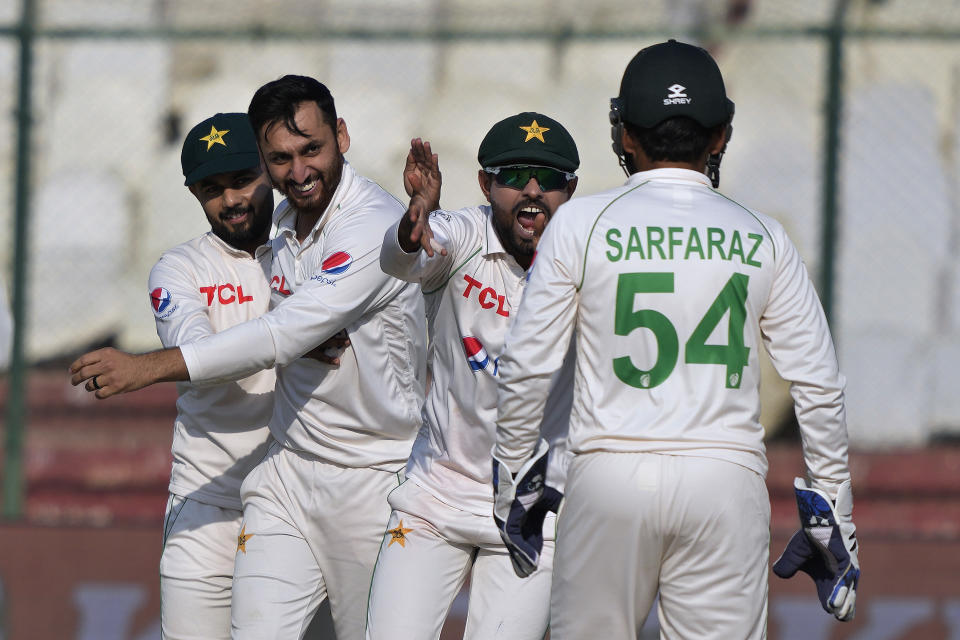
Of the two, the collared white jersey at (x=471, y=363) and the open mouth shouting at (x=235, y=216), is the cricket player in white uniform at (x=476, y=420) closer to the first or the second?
the collared white jersey at (x=471, y=363)

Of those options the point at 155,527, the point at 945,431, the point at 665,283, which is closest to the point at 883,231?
the point at 945,431

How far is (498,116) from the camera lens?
810 cm

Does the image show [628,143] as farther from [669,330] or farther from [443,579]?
[443,579]

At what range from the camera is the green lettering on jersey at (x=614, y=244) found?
3115mm

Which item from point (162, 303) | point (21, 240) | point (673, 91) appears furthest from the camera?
point (21, 240)

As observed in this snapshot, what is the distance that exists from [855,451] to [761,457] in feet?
14.1

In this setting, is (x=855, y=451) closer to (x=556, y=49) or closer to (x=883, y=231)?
(x=883, y=231)

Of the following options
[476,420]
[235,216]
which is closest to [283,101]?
[235,216]

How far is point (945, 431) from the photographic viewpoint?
729 centimetres

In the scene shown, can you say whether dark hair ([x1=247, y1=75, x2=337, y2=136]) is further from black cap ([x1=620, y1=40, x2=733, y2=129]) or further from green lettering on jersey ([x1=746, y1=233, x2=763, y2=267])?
green lettering on jersey ([x1=746, y1=233, x2=763, y2=267])

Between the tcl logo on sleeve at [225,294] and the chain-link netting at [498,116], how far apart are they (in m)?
3.24

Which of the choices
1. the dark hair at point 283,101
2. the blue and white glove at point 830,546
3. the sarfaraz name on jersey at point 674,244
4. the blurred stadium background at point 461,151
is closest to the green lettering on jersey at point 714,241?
the sarfaraz name on jersey at point 674,244

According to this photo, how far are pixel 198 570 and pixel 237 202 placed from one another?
123 centimetres

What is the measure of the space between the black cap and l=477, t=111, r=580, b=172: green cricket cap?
0.55 m
